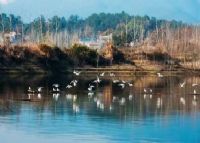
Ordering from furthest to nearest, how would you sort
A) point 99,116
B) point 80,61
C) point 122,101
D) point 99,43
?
1. point 99,43
2. point 80,61
3. point 122,101
4. point 99,116

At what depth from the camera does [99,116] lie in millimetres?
30797

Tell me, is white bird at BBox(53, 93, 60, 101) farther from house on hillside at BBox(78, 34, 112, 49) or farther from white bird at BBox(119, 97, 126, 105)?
house on hillside at BBox(78, 34, 112, 49)

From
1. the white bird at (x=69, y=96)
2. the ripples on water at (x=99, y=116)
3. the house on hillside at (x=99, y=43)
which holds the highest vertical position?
the house on hillside at (x=99, y=43)

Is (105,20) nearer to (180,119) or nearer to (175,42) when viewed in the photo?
(175,42)

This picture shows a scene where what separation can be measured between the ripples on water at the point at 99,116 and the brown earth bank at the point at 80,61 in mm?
20117

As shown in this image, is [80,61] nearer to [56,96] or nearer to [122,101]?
[56,96]

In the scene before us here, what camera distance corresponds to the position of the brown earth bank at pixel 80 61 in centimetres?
6562

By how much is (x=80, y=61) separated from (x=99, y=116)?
3938 centimetres

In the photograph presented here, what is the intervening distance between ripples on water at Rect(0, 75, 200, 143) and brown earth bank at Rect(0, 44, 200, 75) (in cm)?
2012

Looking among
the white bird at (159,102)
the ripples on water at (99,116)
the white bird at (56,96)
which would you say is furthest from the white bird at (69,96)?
the white bird at (159,102)

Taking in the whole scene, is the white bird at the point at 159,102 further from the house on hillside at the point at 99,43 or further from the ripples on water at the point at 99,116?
the house on hillside at the point at 99,43

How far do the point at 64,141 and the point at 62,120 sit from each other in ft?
17.6

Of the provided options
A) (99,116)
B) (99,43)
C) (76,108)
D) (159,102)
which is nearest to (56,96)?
(76,108)

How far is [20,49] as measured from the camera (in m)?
67.3
